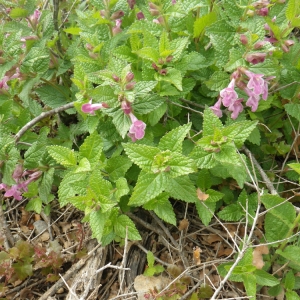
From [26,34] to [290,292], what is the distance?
243 cm

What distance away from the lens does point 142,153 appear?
181 cm

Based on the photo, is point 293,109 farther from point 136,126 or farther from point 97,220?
point 97,220

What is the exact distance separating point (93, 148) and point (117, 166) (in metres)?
0.23

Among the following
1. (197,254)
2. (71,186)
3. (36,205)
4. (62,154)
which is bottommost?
(197,254)

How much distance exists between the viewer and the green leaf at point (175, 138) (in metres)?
1.84

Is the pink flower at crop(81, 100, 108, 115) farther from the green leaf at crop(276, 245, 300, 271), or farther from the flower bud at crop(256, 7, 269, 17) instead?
the green leaf at crop(276, 245, 300, 271)

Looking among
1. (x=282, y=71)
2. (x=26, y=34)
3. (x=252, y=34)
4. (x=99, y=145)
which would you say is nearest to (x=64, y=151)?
(x=99, y=145)

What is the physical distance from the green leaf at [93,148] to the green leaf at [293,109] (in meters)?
1.23

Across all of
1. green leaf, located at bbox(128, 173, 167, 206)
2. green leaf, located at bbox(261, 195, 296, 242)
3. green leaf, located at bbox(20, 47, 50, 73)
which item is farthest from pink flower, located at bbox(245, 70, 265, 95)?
green leaf, located at bbox(20, 47, 50, 73)

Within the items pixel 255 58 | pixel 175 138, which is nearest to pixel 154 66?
pixel 175 138

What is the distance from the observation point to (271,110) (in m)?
2.60

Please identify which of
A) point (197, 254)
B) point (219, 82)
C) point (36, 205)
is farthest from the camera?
point (36, 205)

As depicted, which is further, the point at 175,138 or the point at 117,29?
the point at 117,29

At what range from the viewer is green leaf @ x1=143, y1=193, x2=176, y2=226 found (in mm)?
2041
